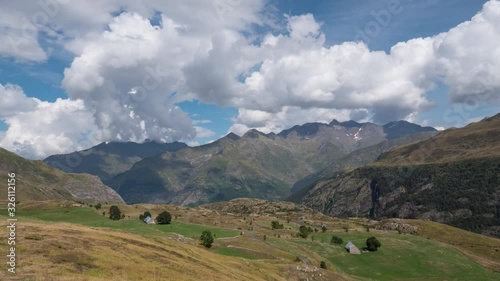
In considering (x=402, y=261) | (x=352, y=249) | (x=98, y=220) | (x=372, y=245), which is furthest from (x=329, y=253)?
(x=98, y=220)

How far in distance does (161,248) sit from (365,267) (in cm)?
8471

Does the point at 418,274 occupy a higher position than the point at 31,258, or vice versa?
the point at 31,258

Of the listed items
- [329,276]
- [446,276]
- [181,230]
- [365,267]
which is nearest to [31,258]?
[329,276]

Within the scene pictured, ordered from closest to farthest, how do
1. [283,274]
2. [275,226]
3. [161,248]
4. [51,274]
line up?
[51,274]
[161,248]
[283,274]
[275,226]

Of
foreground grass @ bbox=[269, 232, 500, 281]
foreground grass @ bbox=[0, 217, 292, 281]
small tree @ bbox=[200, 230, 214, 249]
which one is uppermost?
foreground grass @ bbox=[0, 217, 292, 281]

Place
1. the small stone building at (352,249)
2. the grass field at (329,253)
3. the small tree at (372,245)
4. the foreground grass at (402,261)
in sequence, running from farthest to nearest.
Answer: the small tree at (372,245), the small stone building at (352,249), the foreground grass at (402,261), the grass field at (329,253)

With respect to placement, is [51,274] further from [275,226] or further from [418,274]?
[275,226]

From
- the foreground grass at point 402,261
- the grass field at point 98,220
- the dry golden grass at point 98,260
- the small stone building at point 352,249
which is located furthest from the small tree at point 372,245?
the dry golden grass at point 98,260

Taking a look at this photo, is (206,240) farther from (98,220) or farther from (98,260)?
(98,260)

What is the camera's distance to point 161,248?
202 ft

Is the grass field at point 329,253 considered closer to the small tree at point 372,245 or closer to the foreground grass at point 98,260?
the small tree at point 372,245

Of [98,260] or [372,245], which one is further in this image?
[372,245]

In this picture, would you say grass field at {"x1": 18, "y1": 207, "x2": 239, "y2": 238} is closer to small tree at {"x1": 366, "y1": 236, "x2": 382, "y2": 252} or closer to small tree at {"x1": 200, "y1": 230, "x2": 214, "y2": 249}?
small tree at {"x1": 200, "y1": 230, "x2": 214, "y2": 249}

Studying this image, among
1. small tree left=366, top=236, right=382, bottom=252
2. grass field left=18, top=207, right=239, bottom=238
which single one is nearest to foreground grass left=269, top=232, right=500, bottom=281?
small tree left=366, top=236, right=382, bottom=252
